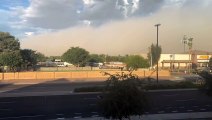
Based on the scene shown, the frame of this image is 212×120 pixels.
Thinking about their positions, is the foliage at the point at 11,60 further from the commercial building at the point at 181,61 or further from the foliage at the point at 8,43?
the commercial building at the point at 181,61

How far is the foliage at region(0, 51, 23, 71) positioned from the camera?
97.1m

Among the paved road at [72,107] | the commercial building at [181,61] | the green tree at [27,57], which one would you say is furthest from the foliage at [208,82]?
the commercial building at [181,61]

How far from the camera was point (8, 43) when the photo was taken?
12462cm

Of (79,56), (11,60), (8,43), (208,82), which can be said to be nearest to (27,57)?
(8,43)

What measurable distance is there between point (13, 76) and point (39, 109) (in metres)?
47.9

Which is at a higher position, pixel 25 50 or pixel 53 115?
pixel 25 50

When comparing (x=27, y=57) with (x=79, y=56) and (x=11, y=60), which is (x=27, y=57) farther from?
(x=79, y=56)

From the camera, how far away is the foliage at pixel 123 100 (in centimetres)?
2045

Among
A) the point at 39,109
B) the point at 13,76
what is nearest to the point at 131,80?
the point at 39,109

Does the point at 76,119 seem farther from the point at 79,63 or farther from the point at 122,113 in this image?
the point at 79,63

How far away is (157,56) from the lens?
444 feet

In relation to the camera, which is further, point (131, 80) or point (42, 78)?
point (42, 78)

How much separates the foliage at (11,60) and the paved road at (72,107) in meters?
55.8

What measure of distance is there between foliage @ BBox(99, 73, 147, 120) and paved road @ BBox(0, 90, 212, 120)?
8463 mm
